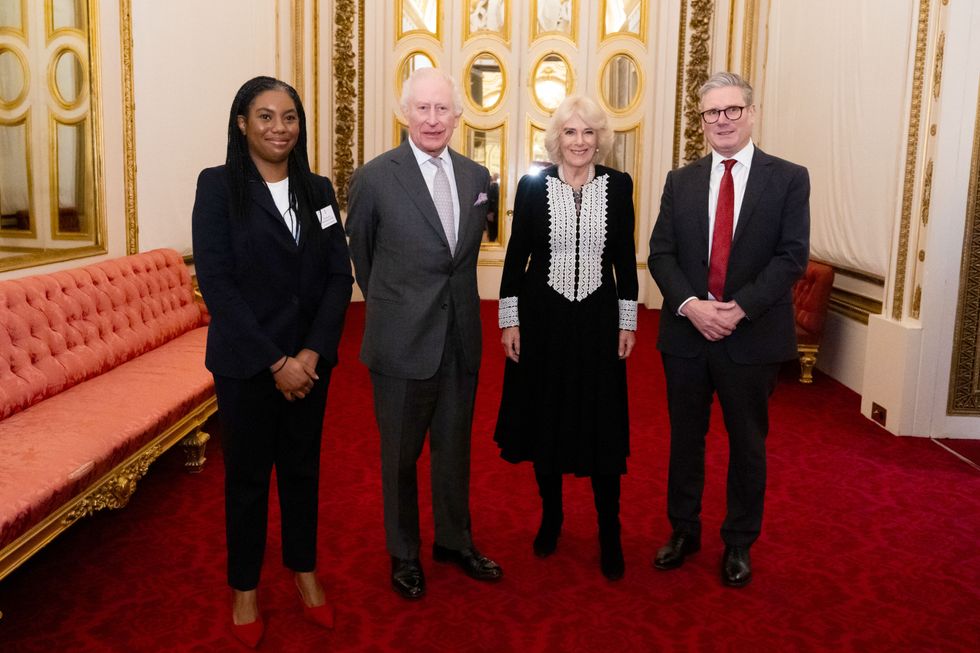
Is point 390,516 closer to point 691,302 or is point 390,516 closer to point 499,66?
point 691,302

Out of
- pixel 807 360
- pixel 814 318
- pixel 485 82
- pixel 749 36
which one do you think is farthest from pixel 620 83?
pixel 807 360

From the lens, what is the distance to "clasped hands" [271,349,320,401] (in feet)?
7.64

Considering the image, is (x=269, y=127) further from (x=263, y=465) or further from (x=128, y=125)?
(x=128, y=125)

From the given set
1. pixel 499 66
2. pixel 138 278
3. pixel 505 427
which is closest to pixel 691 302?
pixel 505 427

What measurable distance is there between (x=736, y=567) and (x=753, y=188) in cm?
129

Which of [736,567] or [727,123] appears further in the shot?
[736,567]

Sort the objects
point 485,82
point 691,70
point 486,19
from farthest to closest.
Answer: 1. point 485,82
2. point 486,19
3. point 691,70

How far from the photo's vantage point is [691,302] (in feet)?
9.01

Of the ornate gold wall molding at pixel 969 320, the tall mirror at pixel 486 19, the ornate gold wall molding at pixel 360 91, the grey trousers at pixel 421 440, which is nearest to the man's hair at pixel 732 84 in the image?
the grey trousers at pixel 421 440

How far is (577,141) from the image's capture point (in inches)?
106

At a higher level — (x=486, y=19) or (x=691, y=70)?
(x=486, y=19)

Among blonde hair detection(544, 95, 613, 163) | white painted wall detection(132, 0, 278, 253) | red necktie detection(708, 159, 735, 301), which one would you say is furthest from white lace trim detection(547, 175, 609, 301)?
white painted wall detection(132, 0, 278, 253)

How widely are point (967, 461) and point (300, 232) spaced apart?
371 cm

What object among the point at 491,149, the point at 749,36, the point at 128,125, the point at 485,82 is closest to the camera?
the point at 128,125
